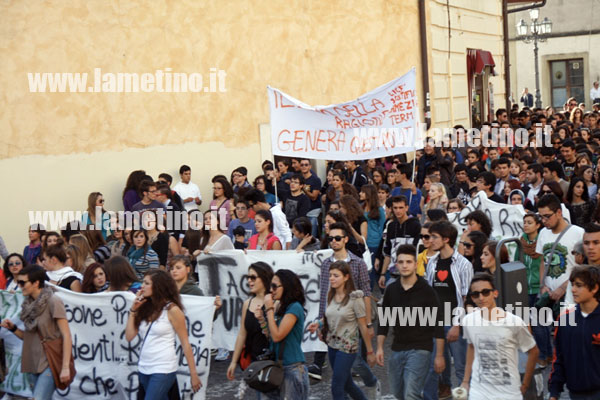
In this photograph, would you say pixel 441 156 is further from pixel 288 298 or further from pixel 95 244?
pixel 288 298

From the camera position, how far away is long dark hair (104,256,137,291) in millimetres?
8773

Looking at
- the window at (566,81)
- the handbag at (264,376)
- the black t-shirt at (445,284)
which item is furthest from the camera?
the window at (566,81)

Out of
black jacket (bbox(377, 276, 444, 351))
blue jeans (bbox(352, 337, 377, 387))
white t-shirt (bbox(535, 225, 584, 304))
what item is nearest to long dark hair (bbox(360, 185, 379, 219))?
white t-shirt (bbox(535, 225, 584, 304))

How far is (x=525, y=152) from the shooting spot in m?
15.7

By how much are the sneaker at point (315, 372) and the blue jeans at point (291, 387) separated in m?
2.13

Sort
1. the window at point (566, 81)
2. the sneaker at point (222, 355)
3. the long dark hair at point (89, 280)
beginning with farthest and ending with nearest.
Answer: the window at point (566, 81) < the sneaker at point (222, 355) < the long dark hair at point (89, 280)

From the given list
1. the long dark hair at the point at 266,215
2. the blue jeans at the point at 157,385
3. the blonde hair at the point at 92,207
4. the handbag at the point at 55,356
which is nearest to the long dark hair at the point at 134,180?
the blonde hair at the point at 92,207

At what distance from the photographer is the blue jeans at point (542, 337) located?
9.25 metres

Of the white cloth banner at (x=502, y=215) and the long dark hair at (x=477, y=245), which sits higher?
the white cloth banner at (x=502, y=215)

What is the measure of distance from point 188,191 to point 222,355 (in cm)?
592

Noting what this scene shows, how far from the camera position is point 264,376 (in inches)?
286

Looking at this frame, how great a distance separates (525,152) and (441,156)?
1428mm

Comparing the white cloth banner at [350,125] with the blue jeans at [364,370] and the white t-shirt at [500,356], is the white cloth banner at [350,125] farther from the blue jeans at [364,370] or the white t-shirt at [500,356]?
the white t-shirt at [500,356]

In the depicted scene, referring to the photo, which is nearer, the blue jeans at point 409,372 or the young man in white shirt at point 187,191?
the blue jeans at point 409,372
